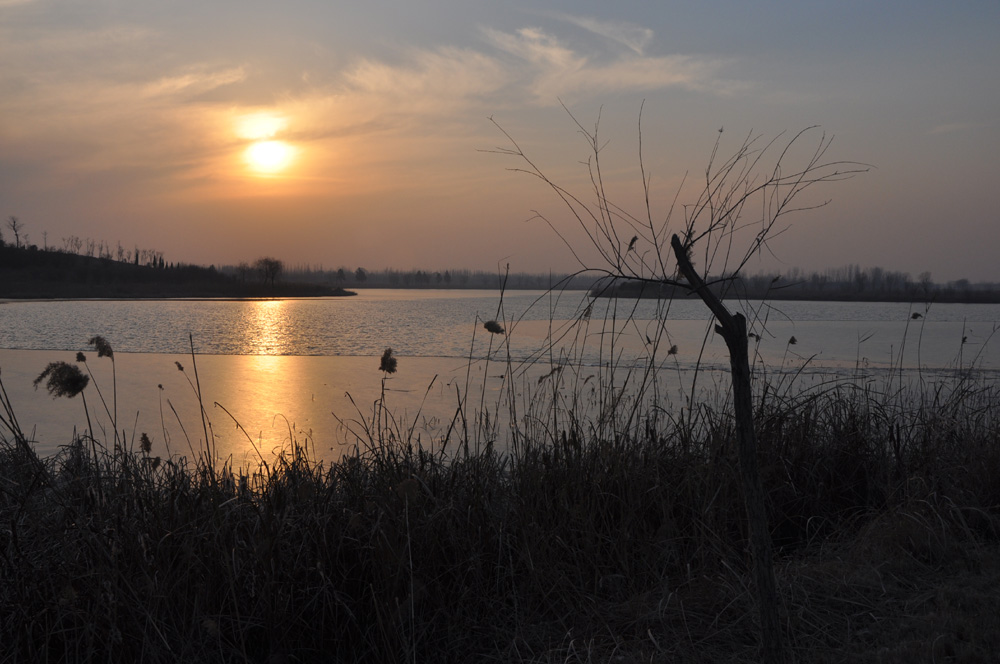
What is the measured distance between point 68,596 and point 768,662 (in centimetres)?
228

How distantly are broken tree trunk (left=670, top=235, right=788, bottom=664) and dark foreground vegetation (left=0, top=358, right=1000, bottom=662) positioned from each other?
482 millimetres

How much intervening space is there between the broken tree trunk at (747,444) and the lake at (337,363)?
0.56 m

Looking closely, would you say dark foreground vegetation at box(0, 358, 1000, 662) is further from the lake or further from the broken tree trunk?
the lake

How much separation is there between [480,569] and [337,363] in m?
9.43

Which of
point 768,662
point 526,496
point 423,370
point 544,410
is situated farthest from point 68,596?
point 423,370

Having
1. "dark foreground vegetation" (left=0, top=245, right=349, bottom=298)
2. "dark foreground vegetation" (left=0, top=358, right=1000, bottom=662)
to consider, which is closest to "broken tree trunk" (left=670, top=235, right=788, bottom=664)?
"dark foreground vegetation" (left=0, top=358, right=1000, bottom=662)

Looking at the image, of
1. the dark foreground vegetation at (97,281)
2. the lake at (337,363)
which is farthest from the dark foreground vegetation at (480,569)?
the dark foreground vegetation at (97,281)

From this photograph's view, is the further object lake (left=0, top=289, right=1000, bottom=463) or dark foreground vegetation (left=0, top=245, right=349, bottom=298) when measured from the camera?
dark foreground vegetation (left=0, top=245, right=349, bottom=298)

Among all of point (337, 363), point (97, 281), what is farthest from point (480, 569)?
point (97, 281)

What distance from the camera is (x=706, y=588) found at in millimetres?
2762

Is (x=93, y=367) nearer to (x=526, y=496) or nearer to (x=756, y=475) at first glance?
(x=526, y=496)

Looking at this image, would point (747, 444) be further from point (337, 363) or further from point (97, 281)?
point (97, 281)

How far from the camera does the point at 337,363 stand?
11.8 m

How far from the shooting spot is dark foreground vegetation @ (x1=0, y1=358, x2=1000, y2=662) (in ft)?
8.01
